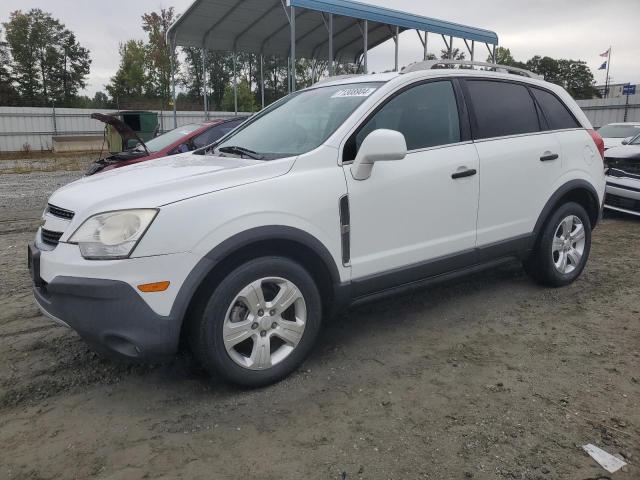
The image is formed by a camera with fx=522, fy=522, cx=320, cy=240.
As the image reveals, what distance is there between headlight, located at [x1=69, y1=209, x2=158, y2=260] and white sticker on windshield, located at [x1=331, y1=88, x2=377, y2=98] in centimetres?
170

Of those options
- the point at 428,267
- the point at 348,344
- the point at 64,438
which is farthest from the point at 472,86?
the point at 64,438

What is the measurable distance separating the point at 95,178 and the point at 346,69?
65.2ft

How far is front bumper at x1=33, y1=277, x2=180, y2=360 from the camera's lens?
253 centimetres

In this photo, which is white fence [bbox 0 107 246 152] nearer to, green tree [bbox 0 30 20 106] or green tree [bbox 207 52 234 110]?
green tree [bbox 0 30 20 106]

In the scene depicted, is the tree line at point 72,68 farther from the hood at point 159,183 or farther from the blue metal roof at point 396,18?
the hood at point 159,183

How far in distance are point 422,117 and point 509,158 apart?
0.84 metres

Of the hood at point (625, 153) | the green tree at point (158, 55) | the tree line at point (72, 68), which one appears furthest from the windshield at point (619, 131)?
the green tree at point (158, 55)

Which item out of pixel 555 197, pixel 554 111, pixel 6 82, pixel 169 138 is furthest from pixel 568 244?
pixel 6 82

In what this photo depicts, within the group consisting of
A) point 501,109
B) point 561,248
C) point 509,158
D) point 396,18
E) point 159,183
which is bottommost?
point 561,248

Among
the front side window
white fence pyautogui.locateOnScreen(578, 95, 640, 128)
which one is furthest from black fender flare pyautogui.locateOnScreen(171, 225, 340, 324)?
white fence pyautogui.locateOnScreen(578, 95, 640, 128)

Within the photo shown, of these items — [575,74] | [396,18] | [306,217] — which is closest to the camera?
[306,217]

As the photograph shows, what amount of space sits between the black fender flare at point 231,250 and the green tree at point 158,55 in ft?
163

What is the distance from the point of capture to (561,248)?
15.2 feet

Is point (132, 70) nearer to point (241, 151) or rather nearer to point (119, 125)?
point (119, 125)
